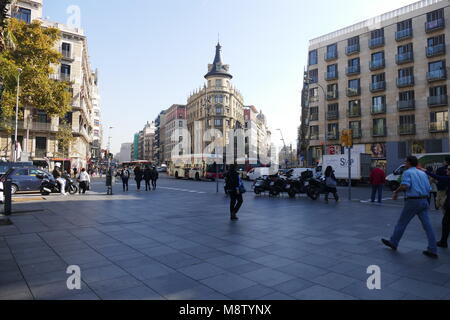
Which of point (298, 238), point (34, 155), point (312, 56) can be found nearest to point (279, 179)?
point (298, 238)

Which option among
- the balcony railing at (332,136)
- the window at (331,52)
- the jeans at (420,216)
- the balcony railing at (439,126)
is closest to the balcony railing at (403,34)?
the window at (331,52)

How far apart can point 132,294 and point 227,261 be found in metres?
1.75

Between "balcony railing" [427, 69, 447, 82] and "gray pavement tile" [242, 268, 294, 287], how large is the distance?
1417 inches

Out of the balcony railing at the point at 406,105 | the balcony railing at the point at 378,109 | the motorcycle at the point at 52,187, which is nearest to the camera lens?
the motorcycle at the point at 52,187

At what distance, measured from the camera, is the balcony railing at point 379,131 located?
34938mm

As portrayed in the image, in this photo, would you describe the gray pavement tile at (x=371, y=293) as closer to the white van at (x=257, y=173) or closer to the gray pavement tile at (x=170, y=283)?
the gray pavement tile at (x=170, y=283)

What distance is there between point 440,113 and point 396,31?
35.8 ft

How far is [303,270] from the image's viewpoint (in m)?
4.41

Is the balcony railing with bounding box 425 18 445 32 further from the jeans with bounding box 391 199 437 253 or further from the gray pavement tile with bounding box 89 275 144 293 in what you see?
the gray pavement tile with bounding box 89 275 144 293

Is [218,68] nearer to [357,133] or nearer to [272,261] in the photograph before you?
[357,133]

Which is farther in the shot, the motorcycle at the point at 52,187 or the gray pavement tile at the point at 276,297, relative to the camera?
the motorcycle at the point at 52,187

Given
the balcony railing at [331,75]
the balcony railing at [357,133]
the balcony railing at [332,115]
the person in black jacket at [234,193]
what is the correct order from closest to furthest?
the person in black jacket at [234,193]
the balcony railing at [357,133]
the balcony railing at [332,115]
the balcony railing at [331,75]

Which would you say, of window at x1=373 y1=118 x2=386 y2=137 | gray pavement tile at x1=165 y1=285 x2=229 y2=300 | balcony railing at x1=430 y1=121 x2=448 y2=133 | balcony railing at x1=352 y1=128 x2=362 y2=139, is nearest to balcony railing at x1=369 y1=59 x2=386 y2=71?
window at x1=373 y1=118 x2=386 y2=137

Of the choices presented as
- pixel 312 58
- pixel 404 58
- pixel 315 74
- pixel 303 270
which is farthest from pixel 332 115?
pixel 303 270
